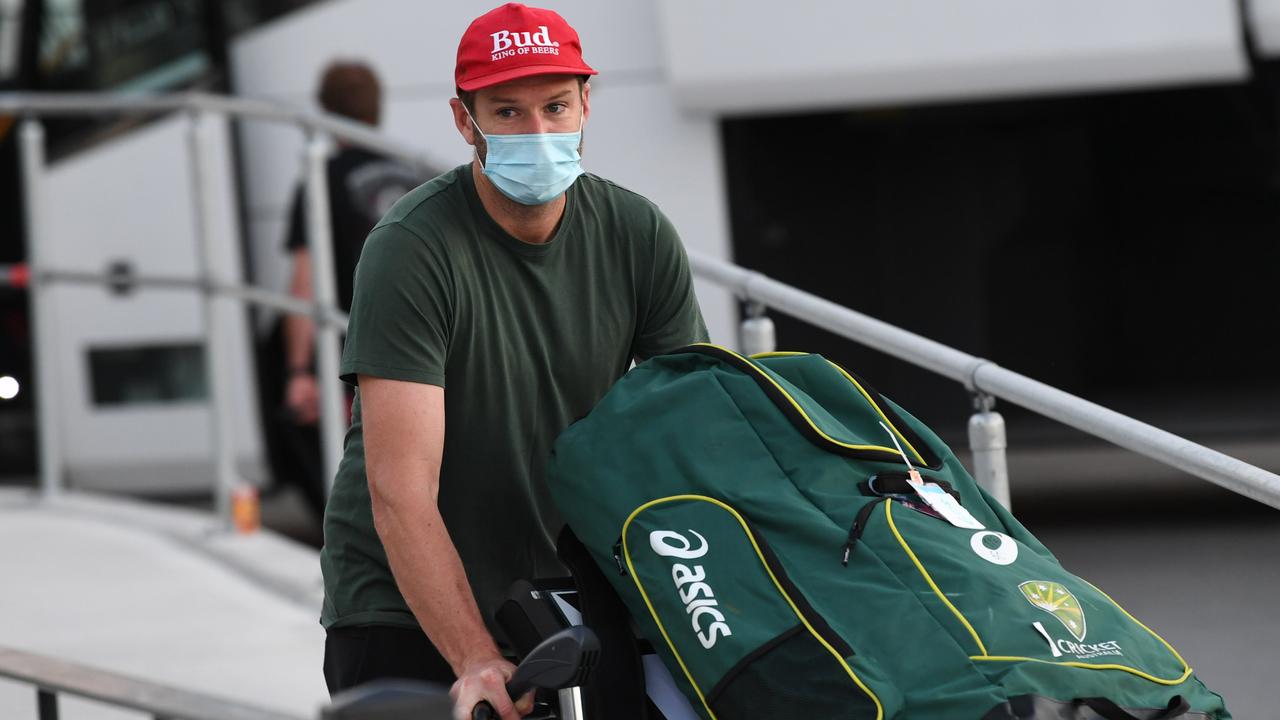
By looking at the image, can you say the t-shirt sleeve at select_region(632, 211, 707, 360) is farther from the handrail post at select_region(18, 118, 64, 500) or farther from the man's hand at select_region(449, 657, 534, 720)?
the handrail post at select_region(18, 118, 64, 500)

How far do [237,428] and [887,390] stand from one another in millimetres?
2466

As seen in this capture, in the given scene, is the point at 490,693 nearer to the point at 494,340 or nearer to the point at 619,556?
the point at 619,556

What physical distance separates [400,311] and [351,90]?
3034mm

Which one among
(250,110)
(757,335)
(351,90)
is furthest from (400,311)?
(351,90)

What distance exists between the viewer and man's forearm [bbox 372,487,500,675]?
6.42ft

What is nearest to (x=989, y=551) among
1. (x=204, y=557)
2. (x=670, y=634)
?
(x=670, y=634)

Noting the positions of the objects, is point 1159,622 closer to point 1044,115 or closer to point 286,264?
point 1044,115

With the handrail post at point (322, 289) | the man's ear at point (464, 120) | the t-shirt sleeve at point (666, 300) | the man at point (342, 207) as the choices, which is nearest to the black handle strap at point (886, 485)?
the t-shirt sleeve at point (666, 300)

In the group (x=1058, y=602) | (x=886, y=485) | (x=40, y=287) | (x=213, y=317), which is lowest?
(x=1058, y=602)

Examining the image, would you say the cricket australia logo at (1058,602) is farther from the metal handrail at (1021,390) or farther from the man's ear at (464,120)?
the man's ear at (464,120)

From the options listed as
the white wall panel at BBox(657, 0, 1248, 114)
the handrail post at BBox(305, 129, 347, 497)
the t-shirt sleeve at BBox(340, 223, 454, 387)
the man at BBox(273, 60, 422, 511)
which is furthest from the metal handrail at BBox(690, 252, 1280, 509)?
the white wall panel at BBox(657, 0, 1248, 114)

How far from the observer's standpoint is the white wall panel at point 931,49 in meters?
5.27

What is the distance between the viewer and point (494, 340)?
2070 mm

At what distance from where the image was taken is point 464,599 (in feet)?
6.48
